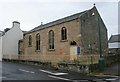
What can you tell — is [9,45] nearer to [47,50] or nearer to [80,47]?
[47,50]

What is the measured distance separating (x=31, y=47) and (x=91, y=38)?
13.8 meters

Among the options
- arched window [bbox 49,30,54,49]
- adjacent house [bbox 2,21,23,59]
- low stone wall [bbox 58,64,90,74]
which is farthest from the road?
adjacent house [bbox 2,21,23,59]

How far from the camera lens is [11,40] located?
4441cm

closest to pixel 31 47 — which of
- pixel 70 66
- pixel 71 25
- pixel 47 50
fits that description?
pixel 47 50

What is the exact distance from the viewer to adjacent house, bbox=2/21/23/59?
4331cm

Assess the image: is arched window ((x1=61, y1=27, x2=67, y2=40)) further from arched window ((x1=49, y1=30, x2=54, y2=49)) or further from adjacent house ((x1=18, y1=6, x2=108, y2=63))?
arched window ((x1=49, y1=30, x2=54, y2=49))

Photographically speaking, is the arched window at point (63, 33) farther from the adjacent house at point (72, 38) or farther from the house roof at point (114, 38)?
the house roof at point (114, 38)

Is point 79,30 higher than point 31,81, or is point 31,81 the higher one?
point 79,30

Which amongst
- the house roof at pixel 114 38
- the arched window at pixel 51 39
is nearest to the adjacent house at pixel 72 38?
the arched window at pixel 51 39

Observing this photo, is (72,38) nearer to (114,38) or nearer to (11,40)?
(11,40)

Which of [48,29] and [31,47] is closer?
[48,29]

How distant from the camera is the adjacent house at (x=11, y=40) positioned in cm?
4331

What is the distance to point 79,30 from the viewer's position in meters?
28.6

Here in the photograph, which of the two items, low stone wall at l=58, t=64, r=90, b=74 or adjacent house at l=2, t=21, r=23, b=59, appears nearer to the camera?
low stone wall at l=58, t=64, r=90, b=74
